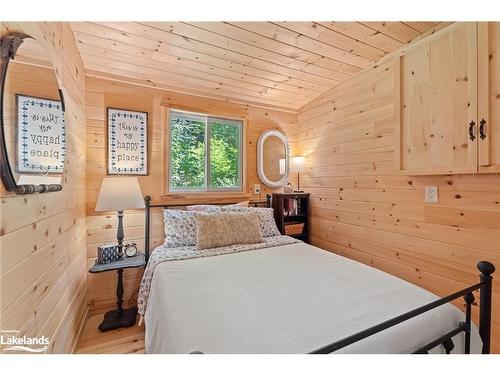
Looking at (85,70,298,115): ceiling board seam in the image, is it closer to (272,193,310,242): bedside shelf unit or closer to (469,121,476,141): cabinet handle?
(272,193,310,242): bedside shelf unit

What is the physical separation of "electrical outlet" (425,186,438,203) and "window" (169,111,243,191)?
1.79 m

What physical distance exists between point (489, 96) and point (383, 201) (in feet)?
3.34

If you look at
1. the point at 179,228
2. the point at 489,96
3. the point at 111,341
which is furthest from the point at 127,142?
the point at 489,96

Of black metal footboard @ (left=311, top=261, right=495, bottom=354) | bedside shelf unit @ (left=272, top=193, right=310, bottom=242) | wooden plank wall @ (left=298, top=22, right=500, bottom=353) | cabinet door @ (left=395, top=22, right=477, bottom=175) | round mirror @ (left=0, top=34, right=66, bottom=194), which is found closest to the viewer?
round mirror @ (left=0, top=34, right=66, bottom=194)

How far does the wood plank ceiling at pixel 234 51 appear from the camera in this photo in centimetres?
166

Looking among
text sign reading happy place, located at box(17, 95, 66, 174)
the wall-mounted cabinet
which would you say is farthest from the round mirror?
the wall-mounted cabinet

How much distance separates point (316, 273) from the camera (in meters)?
1.48

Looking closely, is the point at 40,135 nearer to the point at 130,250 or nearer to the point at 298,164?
the point at 130,250

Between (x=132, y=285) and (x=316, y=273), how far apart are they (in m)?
1.76

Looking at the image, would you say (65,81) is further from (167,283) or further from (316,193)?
(316,193)

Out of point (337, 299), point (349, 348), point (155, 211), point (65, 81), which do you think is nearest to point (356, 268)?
point (337, 299)

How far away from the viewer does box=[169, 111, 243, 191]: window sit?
250 centimetres

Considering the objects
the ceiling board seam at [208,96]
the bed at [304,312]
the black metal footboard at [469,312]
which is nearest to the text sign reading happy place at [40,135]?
the bed at [304,312]

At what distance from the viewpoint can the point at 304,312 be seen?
102 centimetres
